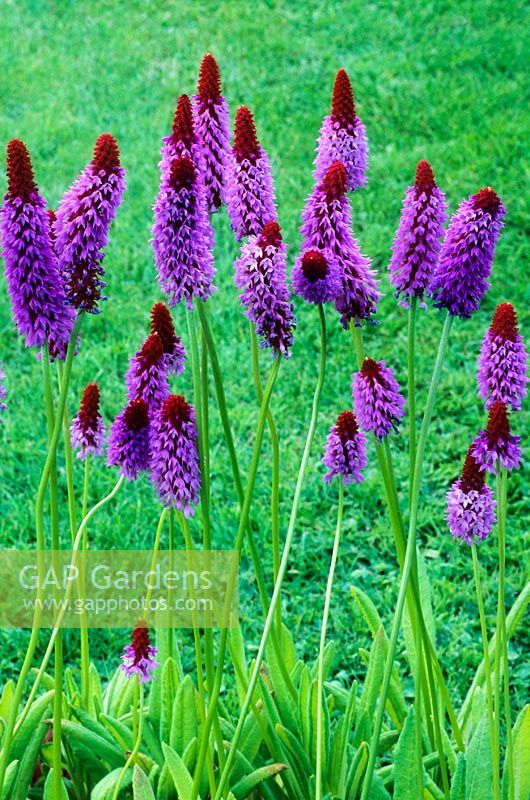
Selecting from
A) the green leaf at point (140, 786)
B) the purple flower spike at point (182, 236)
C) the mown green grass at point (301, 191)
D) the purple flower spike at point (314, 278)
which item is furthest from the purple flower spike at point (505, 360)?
the mown green grass at point (301, 191)

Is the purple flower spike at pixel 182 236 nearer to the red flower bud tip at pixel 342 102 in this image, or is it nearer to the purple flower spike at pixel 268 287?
the purple flower spike at pixel 268 287

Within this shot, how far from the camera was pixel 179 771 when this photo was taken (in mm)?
2287

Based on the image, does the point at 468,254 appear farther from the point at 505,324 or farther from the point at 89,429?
the point at 89,429

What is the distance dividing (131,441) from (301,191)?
4732 millimetres

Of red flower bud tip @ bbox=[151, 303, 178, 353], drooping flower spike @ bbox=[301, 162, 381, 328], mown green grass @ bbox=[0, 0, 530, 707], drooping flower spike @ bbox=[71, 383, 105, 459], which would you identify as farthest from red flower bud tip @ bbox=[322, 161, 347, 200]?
mown green grass @ bbox=[0, 0, 530, 707]

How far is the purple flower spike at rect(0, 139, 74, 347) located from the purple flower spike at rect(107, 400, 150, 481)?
319 mm

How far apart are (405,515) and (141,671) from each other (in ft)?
8.35

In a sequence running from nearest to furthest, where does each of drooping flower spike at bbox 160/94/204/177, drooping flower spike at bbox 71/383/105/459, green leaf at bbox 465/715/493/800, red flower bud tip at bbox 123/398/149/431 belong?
drooping flower spike at bbox 160/94/204/177, red flower bud tip at bbox 123/398/149/431, green leaf at bbox 465/715/493/800, drooping flower spike at bbox 71/383/105/459

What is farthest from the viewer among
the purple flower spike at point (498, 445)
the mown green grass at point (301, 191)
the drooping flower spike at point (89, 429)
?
the mown green grass at point (301, 191)

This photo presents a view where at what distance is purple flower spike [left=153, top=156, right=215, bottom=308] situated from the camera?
6.50ft

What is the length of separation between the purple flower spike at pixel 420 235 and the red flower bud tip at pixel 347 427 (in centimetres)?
40

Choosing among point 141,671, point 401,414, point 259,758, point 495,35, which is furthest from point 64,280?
point 495,35

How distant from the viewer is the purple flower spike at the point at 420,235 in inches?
83.1

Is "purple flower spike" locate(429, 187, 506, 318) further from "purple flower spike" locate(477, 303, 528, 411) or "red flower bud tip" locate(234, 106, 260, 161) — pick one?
"red flower bud tip" locate(234, 106, 260, 161)
